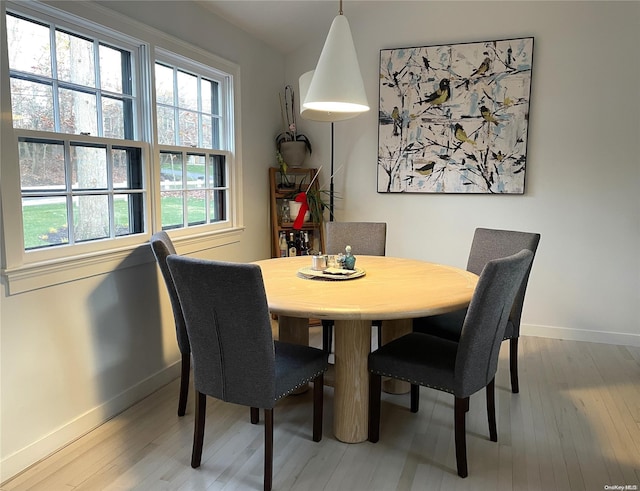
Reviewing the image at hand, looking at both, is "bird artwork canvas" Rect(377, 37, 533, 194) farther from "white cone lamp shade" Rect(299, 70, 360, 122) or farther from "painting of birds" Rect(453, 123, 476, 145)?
"white cone lamp shade" Rect(299, 70, 360, 122)

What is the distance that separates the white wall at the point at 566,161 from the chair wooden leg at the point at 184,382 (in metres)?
2.35

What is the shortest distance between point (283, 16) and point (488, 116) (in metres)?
1.73

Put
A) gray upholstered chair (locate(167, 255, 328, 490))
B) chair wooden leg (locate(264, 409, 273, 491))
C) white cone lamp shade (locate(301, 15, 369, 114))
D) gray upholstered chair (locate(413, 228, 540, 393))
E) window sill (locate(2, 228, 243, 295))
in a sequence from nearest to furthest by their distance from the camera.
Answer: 1. gray upholstered chair (locate(167, 255, 328, 490))
2. chair wooden leg (locate(264, 409, 273, 491))
3. window sill (locate(2, 228, 243, 295))
4. white cone lamp shade (locate(301, 15, 369, 114))
5. gray upholstered chair (locate(413, 228, 540, 393))

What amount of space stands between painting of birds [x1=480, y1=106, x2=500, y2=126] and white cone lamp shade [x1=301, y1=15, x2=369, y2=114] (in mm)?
1912

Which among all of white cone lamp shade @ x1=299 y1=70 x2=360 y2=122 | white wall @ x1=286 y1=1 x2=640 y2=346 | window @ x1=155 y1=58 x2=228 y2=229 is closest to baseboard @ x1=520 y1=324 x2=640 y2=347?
white wall @ x1=286 y1=1 x2=640 y2=346

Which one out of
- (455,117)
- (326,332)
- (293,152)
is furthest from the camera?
(293,152)

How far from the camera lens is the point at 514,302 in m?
2.79

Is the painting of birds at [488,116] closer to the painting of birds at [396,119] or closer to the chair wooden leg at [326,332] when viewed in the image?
the painting of birds at [396,119]

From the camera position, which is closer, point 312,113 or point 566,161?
point 312,113

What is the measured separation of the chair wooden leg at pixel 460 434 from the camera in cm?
205

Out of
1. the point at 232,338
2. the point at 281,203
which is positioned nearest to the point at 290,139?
the point at 281,203

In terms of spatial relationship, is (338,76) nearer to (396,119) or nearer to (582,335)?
(396,119)

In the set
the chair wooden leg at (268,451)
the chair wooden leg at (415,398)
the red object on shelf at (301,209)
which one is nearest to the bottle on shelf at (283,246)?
the red object on shelf at (301,209)

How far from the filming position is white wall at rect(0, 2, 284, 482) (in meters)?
2.06
